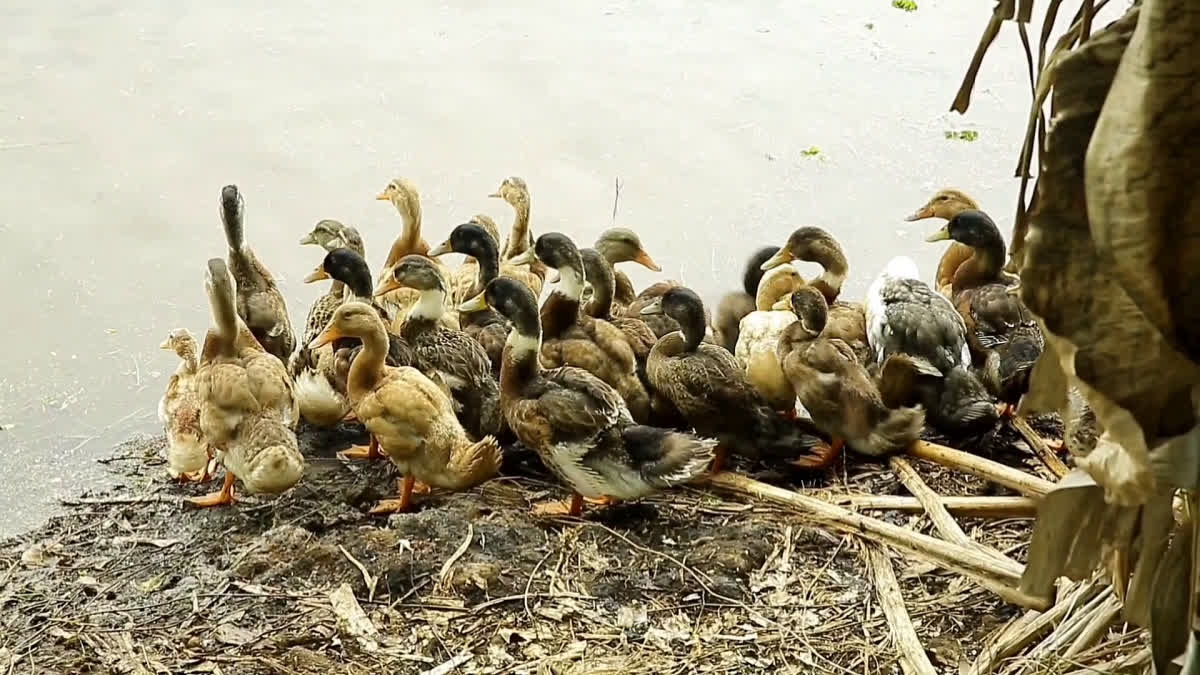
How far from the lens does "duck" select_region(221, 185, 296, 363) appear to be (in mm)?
4789

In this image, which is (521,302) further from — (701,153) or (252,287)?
(701,153)

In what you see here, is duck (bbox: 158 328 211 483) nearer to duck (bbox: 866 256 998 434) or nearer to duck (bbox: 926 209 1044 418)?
duck (bbox: 866 256 998 434)

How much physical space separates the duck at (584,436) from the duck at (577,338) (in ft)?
1.16

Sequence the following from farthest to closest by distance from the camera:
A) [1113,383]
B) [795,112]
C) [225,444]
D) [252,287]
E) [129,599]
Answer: [795,112], [252,287], [225,444], [129,599], [1113,383]

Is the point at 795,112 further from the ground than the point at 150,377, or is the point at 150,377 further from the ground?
the point at 795,112

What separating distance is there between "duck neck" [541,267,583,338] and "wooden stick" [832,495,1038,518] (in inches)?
45.8

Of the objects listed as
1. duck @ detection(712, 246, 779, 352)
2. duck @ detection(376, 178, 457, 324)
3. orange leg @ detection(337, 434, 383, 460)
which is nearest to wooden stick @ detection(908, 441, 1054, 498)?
duck @ detection(712, 246, 779, 352)

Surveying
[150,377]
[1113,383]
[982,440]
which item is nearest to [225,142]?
[150,377]

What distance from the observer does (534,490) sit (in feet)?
13.8

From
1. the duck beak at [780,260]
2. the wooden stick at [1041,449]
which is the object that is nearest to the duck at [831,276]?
the duck beak at [780,260]

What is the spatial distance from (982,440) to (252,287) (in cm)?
269

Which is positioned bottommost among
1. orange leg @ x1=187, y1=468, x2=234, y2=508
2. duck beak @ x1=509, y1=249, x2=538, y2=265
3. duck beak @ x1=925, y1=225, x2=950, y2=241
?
orange leg @ x1=187, y1=468, x2=234, y2=508

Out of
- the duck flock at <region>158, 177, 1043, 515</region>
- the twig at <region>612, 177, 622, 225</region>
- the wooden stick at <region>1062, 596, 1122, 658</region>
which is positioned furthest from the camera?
the twig at <region>612, 177, 622, 225</region>

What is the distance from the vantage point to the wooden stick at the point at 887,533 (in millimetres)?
3391
